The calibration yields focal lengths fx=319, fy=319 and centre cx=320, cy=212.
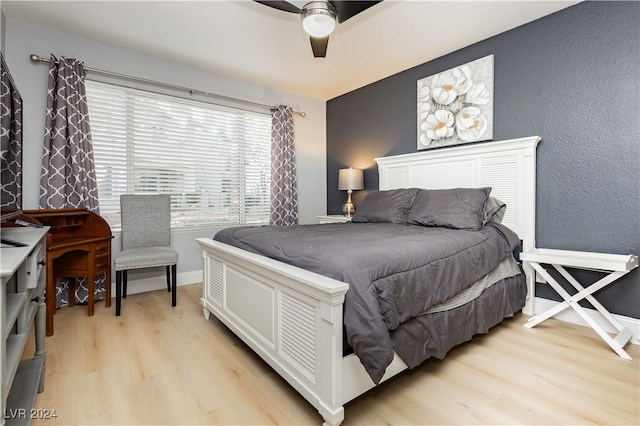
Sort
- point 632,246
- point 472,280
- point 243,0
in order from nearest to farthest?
point 472,280, point 632,246, point 243,0

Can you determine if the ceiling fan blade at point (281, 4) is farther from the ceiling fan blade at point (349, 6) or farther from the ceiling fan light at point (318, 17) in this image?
the ceiling fan blade at point (349, 6)

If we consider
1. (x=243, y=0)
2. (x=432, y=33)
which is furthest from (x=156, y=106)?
(x=432, y=33)

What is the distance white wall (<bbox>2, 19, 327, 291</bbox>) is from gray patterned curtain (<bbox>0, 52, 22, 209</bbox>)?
29 centimetres

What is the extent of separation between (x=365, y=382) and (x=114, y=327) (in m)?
2.01

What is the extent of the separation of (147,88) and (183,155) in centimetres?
75

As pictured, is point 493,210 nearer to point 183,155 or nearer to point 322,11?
point 322,11

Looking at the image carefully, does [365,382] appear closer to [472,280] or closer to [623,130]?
[472,280]

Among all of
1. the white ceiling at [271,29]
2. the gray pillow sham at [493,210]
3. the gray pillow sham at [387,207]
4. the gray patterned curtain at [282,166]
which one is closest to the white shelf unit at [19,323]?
the white ceiling at [271,29]

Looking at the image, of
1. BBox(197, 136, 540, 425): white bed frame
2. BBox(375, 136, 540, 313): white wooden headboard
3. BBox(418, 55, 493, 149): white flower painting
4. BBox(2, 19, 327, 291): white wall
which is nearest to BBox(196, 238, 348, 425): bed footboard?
BBox(197, 136, 540, 425): white bed frame

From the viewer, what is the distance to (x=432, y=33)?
2867 mm

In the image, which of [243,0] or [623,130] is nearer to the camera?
[623,130]

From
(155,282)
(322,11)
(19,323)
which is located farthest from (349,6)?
(155,282)

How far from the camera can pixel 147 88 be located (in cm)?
332

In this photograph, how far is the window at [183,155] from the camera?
3143mm
